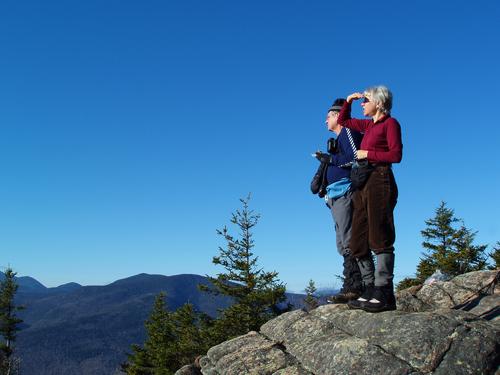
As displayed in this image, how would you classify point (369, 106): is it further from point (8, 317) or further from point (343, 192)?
point (8, 317)

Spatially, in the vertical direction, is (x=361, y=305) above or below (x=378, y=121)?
below

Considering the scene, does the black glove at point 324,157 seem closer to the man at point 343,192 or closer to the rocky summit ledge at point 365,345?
the man at point 343,192

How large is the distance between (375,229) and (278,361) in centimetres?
→ 263

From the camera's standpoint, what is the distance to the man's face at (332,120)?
324 inches

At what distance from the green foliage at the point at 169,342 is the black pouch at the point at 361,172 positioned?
25642 mm

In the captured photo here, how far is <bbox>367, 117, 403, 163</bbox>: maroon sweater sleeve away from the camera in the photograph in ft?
21.7

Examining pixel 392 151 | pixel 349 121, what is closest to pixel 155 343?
pixel 349 121

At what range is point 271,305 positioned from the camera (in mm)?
28516

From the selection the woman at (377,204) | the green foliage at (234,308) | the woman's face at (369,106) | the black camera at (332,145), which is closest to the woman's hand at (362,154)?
the woman at (377,204)

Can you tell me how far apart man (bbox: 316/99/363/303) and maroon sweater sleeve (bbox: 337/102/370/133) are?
0.14 metres

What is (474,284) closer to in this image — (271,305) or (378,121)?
(378,121)

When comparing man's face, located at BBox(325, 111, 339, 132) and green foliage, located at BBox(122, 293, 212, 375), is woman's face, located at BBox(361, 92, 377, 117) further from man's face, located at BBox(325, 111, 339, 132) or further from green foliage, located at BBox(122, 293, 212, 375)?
green foliage, located at BBox(122, 293, 212, 375)

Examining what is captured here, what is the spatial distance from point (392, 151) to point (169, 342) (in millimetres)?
37134

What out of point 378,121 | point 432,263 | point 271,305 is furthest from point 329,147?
point 432,263
